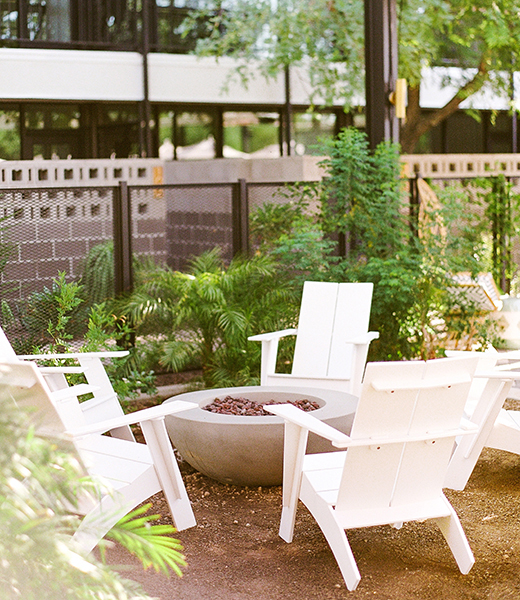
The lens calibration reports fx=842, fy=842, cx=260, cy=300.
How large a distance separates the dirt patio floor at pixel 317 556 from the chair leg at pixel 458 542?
0.22 ft

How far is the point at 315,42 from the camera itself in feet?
42.8

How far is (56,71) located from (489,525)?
12061 mm

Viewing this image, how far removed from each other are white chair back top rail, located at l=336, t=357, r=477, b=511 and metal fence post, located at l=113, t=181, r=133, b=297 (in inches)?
162

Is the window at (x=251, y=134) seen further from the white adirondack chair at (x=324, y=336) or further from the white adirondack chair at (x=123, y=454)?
the white adirondack chair at (x=123, y=454)

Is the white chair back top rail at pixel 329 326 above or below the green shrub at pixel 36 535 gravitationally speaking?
below

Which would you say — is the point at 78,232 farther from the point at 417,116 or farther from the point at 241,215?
the point at 417,116

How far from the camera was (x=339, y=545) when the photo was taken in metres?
3.41

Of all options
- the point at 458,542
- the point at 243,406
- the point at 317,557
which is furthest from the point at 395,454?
the point at 243,406

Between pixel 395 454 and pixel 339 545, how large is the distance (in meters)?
0.43

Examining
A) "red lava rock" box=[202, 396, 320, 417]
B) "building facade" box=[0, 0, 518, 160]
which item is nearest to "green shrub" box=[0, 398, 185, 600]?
"red lava rock" box=[202, 396, 320, 417]

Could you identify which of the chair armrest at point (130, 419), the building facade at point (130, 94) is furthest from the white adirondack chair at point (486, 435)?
the building facade at point (130, 94)

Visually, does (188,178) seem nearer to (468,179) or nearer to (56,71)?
(56,71)

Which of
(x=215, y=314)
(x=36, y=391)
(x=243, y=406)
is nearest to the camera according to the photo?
(x=36, y=391)

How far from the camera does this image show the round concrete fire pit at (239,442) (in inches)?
178
